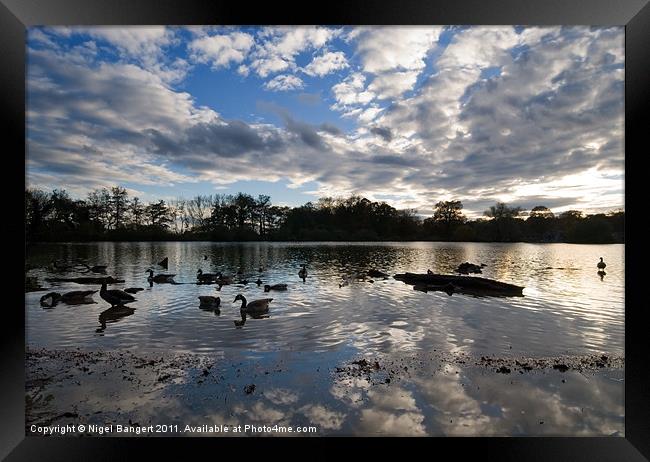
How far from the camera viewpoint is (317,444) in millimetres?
3316

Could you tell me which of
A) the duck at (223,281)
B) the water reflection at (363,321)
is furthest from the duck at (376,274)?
the duck at (223,281)

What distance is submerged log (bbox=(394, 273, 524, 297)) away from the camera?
13102 millimetres

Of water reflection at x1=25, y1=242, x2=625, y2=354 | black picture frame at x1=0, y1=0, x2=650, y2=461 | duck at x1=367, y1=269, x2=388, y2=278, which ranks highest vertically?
black picture frame at x1=0, y1=0, x2=650, y2=461

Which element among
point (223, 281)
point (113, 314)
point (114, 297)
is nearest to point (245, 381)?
point (113, 314)

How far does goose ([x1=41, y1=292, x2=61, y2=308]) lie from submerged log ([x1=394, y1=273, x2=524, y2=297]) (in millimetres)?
14220

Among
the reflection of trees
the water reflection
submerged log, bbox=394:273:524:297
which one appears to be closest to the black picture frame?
the water reflection

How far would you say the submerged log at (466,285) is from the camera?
1310 cm

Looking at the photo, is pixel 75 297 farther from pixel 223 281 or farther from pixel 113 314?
pixel 223 281

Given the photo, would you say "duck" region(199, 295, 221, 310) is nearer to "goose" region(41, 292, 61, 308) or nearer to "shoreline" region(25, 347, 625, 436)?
"shoreline" region(25, 347, 625, 436)
